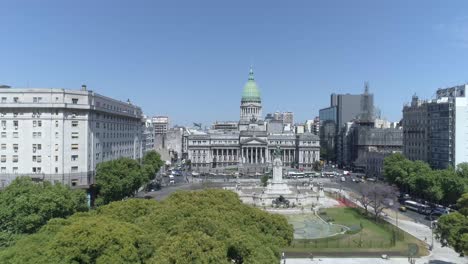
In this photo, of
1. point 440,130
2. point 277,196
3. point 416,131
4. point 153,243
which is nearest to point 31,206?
point 153,243

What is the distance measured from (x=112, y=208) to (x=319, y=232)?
39145 mm

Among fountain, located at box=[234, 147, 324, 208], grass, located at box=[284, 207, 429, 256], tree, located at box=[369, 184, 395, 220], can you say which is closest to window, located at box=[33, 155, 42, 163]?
fountain, located at box=[234, 147, 324, 208]

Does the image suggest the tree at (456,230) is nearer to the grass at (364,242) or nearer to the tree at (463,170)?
the grass at (364,242)

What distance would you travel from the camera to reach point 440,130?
116 meters

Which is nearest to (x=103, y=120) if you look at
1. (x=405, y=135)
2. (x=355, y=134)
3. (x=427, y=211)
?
(x=427, y=211)

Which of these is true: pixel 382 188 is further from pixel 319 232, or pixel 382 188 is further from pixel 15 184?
pixel 15 184

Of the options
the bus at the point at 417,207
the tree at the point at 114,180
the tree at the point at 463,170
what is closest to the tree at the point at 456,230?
the bus at the point at 417,207

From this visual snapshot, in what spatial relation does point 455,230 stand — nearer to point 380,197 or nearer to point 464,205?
point 464,205

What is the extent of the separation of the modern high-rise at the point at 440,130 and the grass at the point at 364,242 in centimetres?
4152

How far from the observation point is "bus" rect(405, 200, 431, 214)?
95375mm

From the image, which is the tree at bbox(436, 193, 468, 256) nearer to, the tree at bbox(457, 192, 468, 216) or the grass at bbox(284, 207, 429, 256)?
the tree at bbox(457, 192, 468, 216)

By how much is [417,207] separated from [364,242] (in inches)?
1420

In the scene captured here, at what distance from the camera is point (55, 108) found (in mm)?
84125

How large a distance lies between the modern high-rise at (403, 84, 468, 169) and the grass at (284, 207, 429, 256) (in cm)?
4152
